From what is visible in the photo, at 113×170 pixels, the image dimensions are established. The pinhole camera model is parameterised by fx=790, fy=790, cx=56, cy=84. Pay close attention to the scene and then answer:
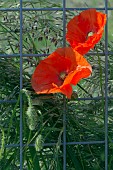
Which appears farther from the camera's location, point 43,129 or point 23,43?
point 23,43

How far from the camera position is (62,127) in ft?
8.34

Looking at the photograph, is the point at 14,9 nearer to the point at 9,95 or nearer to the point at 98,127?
the point at 9,95

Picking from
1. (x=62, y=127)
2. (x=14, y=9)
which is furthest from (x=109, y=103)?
(x=14, y=9)

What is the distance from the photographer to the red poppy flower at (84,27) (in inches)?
95.9

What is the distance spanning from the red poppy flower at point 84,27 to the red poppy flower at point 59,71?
0.11ft

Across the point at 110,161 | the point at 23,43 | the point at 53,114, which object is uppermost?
the point at 23,43

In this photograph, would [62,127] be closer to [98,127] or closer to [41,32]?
[98,127]

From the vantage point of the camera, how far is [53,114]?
2531 millimetres

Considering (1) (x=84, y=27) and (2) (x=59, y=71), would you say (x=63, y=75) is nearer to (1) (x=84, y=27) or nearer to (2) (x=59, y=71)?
(2) (x=59, y=71)

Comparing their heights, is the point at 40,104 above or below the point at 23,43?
below

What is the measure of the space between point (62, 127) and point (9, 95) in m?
0.20

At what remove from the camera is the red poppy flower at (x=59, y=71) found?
7.85 feet

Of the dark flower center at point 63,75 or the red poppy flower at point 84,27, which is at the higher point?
the red poppy flower at point 84,27

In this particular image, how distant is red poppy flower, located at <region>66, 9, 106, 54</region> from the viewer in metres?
2.44
